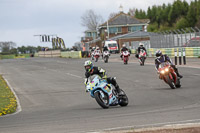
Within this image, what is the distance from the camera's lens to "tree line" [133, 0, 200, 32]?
88312 mm

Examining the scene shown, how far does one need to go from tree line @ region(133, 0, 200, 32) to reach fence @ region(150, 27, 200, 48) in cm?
3828

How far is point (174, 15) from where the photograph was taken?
4090 inches

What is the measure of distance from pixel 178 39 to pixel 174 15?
62.3 m

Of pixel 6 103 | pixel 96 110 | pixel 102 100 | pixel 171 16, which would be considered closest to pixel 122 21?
pixel 171 16

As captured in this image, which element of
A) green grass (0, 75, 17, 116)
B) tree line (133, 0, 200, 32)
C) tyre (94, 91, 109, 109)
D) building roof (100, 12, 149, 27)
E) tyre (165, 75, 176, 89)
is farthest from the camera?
building roof (100, 12, 149, 27)

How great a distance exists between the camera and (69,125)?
9141 mm

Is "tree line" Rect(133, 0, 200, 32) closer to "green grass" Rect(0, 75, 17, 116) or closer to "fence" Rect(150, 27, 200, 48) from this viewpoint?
"fence" Rect(150, 27, 200, 48)

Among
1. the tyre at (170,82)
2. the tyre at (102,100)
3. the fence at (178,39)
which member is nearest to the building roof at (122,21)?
the fence at (178,39)

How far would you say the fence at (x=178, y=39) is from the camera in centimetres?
3866

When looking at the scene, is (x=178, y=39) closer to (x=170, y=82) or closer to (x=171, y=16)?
(x=170, y=82)

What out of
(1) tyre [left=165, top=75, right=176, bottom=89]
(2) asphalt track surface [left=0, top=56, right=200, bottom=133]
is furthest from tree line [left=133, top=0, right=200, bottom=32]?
(1) tyre [left=165, top=75, right=176, bottom=89]

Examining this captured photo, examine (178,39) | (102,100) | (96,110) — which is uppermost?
(178,39)

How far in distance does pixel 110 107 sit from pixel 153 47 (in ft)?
130

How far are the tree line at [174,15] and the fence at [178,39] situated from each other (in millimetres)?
38276
